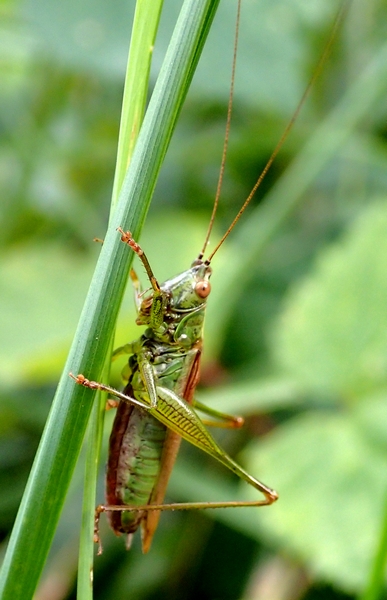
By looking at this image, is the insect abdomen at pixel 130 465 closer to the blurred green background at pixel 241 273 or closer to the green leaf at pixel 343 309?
the blurred green background at pixel 241 273

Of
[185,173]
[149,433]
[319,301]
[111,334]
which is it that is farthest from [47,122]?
[111,334]

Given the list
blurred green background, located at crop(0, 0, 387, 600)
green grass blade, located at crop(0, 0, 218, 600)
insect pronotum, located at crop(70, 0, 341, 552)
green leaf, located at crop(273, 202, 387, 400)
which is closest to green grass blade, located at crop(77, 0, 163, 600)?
green grass blade, located at crop(0, 0, 218, 600)

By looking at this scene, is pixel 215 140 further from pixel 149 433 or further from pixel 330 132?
pixel 149 433

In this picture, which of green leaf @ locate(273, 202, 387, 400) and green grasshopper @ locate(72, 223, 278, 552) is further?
green leaf @ locate(273, 202, 387, 400)

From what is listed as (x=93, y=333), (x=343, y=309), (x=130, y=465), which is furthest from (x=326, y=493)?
(x=93, y=333)

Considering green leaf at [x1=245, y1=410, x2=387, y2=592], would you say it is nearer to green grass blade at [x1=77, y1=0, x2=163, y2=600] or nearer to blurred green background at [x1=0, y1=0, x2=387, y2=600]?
blurred green background at [x1=0, y1=0, x2=387, y2=600]

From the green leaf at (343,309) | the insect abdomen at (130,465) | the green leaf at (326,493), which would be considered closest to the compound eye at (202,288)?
the insect abdomen at (130,465)
